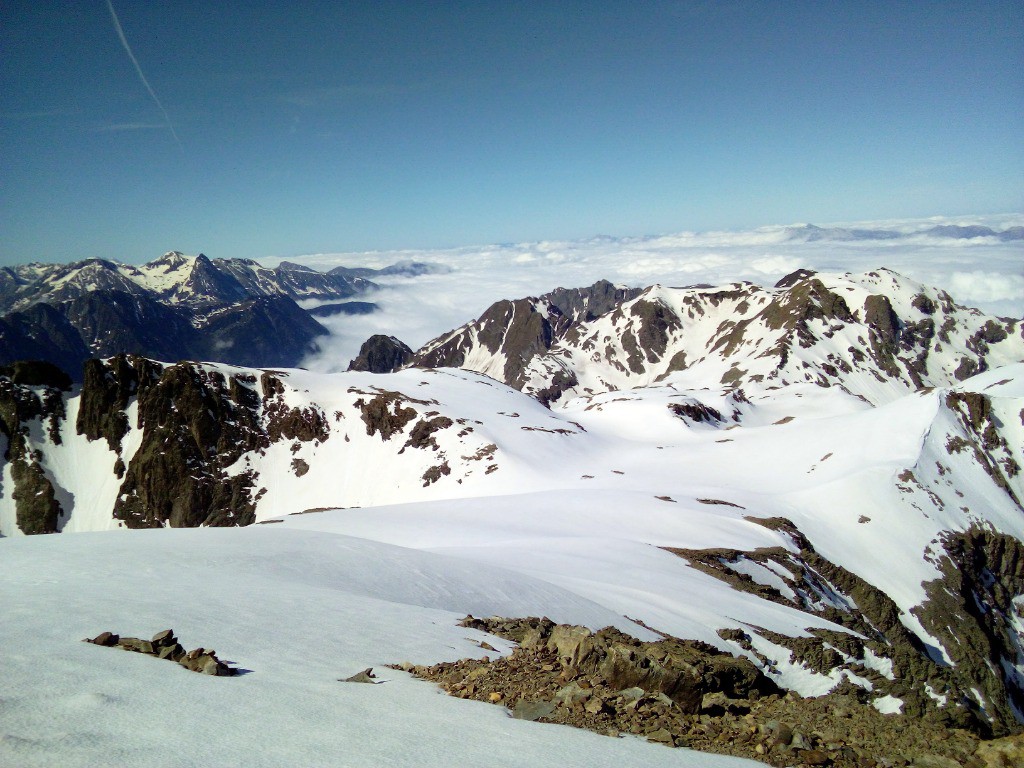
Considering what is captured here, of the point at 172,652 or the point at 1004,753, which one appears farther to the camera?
the point at 172,652

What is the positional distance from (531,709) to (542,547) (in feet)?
82.2

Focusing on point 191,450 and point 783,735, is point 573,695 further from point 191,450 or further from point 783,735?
point 191,450

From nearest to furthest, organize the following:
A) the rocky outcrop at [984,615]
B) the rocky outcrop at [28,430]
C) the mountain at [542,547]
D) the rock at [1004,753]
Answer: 1. the rock at [1004,753]
2. the mountain at [542,547]
3. the rocky outcrop at [984,615]
4. the rocky outcrop at [28,430]

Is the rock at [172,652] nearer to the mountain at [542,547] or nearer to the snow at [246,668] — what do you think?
the snow at [246,668]

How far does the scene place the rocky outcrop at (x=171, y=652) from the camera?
914 centimetres

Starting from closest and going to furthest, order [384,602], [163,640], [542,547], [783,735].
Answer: [783,735], [163,640], [384,602], [542,547]

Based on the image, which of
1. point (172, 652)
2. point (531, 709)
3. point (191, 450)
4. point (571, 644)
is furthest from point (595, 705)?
point (191, 450)

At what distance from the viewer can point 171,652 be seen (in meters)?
9.52

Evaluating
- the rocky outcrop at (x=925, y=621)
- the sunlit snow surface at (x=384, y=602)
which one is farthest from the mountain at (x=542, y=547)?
the rocky outcrop at (x=925, y=621)

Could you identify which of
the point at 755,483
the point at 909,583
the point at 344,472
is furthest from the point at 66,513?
the point at 909,583

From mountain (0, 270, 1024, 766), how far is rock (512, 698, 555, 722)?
Answer: 0.16 m

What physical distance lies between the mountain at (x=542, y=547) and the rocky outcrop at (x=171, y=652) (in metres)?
0.62

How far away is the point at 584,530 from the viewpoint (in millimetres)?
43219

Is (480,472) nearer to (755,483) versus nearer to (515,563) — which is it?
(755,483)
